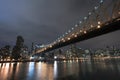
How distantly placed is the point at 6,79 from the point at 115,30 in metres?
18.4

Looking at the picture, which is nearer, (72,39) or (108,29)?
(108,29)

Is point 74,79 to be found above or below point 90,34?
below

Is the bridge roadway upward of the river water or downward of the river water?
upward

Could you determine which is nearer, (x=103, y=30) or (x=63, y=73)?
(x=63, y=73)

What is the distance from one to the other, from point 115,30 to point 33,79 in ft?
50.7

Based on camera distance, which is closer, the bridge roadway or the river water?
the river water

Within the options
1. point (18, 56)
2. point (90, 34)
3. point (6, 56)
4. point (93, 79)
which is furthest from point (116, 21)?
point (6, 56)

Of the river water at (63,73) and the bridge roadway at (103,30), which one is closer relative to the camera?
the river water at (63,73)

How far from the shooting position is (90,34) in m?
29.4

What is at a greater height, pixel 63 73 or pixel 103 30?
pixel 103 30

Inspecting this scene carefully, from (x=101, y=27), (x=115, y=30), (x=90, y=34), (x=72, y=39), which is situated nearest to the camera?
(x=115, y=30)

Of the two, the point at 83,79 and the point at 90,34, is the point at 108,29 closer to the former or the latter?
the point at 90,34

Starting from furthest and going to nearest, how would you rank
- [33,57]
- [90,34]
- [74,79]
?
1. [33,57]
2. [90,34]
3. [74,79]

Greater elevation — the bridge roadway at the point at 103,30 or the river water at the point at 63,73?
the bridge roadway at the point at 103,30
